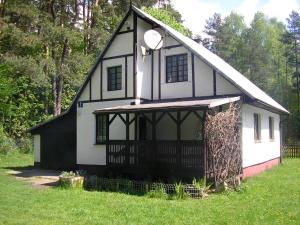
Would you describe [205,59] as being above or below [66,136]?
above

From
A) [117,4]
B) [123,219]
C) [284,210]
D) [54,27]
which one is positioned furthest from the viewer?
[117,4]

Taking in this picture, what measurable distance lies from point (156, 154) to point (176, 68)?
4594 mm

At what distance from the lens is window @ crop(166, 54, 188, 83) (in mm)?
16500

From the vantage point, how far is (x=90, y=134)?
59.6 feet

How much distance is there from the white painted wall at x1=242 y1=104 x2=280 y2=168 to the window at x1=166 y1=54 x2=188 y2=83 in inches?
117

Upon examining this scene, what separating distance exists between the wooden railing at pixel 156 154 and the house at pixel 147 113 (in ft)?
0.11

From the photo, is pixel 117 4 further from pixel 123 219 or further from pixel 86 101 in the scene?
pixel 123 219

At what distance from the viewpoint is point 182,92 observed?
16375 millimetres

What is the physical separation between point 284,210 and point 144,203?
372 centimetres

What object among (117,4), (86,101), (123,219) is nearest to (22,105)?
(117,4)

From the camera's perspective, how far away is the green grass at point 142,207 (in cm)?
866

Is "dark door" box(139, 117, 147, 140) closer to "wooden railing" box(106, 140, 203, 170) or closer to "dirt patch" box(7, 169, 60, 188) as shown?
"wooden railing" box(106, 140, 203, 170)

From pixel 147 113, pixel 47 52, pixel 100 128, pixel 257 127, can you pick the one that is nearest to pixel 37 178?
pixel 100 128

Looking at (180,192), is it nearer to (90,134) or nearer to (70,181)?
(70,181)
